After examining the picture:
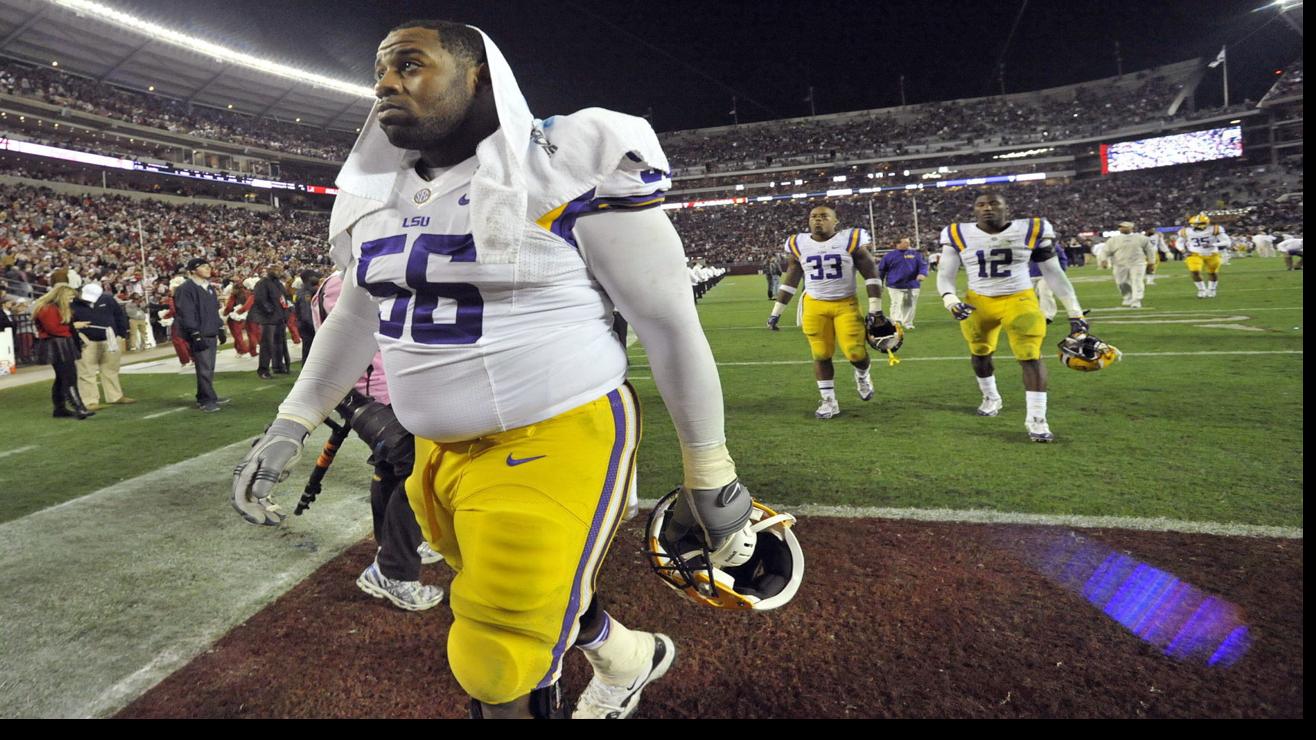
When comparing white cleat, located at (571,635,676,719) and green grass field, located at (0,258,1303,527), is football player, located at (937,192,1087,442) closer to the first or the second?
green grass field, located at (0,258,1303,527)

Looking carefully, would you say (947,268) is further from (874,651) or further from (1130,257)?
(1130,257)

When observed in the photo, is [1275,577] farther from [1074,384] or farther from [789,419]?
[1074,384]

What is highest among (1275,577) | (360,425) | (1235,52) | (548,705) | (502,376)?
(1235,52)

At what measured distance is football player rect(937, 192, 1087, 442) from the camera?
227 inches

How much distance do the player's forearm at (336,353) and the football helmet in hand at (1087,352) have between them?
17.9 ft

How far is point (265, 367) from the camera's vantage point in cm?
1146

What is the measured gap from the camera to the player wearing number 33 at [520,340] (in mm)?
1461

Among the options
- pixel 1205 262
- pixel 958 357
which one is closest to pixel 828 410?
pixel 958 357

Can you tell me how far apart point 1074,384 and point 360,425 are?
6982 mm

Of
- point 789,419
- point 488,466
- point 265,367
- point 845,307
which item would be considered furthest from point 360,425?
Answer: point 265,367

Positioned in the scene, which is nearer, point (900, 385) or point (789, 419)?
point (789, 419)

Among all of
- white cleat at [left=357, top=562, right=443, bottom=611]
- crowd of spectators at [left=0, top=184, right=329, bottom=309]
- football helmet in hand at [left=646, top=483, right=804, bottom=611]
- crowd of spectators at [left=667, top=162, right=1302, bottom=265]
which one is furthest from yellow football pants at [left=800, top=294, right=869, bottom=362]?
crowd of spectators at [left=667, top=162, right=1302, bottom=265]

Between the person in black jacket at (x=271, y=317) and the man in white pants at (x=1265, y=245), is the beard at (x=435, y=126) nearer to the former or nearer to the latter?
the person in black jacket at (x=271, y=317)

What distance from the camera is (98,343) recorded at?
→ 9203 mm
